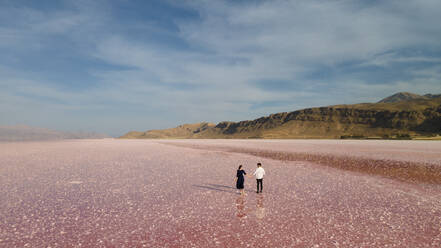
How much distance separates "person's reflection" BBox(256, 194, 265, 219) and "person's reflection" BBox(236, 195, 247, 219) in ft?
1.97

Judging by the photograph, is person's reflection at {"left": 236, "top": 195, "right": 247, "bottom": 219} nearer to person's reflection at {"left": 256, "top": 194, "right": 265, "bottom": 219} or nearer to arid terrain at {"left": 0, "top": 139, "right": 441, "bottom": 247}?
arid terrain at {"left": 0, "top": 139, "right": 441, "bottom": 247}

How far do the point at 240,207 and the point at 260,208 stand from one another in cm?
94

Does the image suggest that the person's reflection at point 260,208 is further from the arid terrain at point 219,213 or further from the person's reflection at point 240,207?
the person's reflection at point 240,207

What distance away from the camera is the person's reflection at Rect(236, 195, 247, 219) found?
10.7 meters

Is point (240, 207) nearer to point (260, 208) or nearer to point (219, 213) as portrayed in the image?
point (260, 208)

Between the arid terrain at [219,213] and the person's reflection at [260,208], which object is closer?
the arid terrain at [219,213]

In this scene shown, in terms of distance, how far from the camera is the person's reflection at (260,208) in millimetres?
10678

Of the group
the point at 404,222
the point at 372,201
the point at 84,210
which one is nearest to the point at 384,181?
the point at 372,201

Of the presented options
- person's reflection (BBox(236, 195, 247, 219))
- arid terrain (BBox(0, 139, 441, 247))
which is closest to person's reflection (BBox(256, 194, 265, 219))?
arid terrain (BBox(0, 139, 441, 247))

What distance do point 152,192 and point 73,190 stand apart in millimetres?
5002

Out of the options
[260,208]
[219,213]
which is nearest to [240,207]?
[260,208]

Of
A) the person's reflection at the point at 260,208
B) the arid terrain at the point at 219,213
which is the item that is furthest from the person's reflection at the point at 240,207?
the person's reflection at the point at 260,208

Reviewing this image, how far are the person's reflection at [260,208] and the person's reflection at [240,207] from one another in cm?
60

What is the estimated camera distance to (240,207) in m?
11.9
